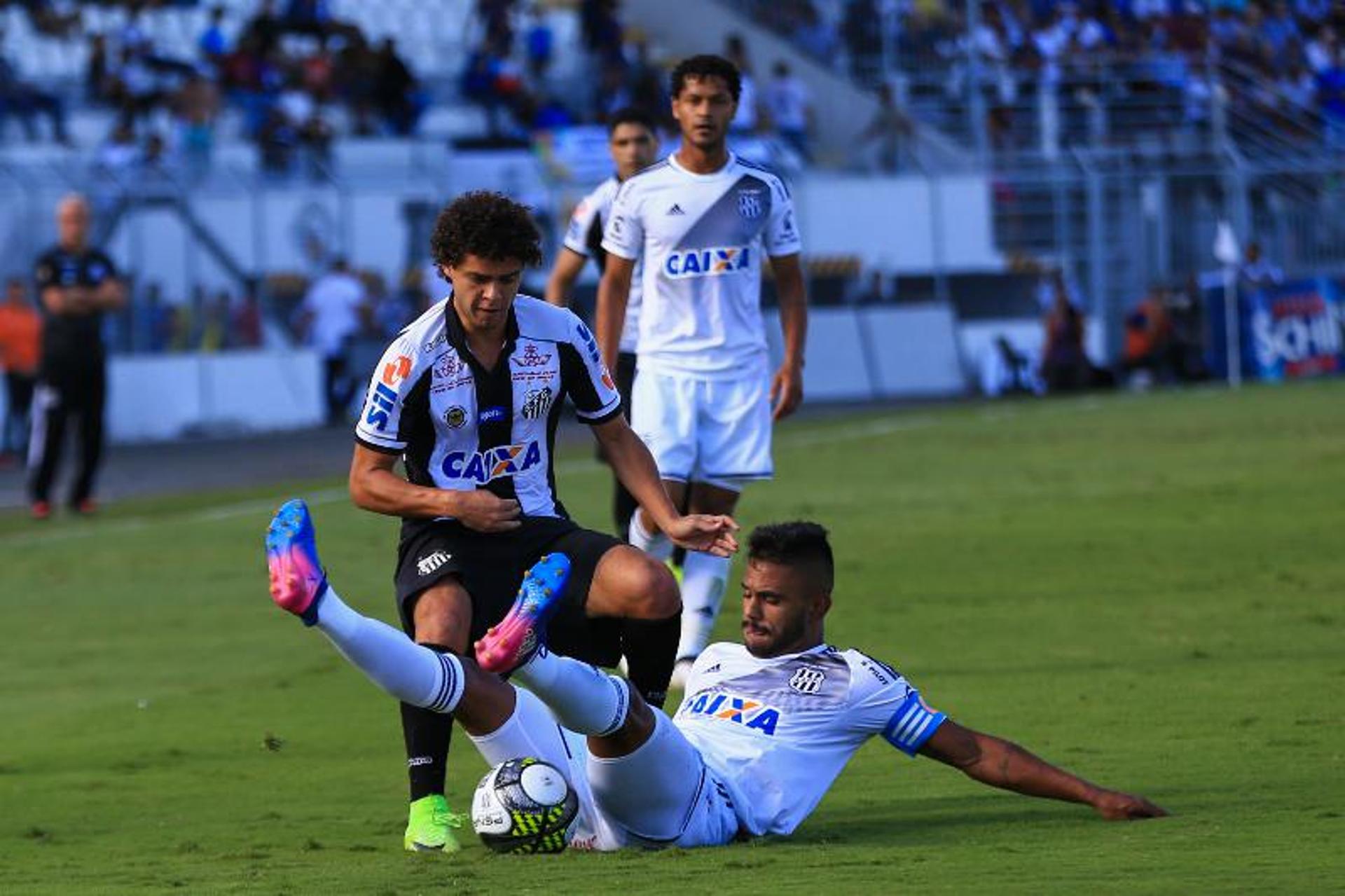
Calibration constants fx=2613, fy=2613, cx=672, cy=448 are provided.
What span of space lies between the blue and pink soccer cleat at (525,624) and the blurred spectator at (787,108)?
105ft

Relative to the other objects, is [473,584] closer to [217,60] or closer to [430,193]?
[430,193]

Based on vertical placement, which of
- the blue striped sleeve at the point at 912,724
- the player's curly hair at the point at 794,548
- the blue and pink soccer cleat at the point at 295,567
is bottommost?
the blue striped sleeve at the point at 912,724

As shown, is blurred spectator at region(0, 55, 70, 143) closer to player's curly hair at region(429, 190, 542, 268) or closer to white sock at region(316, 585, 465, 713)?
player's curly hair at region(429, 190, 542, 268)

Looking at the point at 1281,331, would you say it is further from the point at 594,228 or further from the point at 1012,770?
the point at 1012,770

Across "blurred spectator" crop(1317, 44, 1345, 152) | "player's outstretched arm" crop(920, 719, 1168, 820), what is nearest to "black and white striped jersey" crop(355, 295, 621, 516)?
"player's outstretched arm" crop(920, 719, 1168, 820)

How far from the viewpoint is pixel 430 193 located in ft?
107

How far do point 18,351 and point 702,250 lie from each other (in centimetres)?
1805

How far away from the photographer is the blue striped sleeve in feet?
23.5

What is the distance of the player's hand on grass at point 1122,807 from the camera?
282 inches

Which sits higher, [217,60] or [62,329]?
[217,60]

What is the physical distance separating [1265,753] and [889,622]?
409cm

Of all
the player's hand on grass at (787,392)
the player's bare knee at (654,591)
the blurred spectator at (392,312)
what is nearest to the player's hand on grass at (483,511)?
the player's bare knee at (654,591)

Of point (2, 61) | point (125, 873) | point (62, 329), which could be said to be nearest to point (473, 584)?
point (125, 873)

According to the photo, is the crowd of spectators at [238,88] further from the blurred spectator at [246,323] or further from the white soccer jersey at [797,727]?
the white soccer jersey at [797,727]
